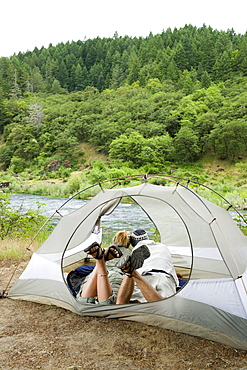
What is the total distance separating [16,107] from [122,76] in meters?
22.4

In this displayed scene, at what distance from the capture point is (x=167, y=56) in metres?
53.7

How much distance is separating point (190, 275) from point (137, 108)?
114ft

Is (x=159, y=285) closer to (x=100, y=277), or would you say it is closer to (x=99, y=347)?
(x=100, y=277)

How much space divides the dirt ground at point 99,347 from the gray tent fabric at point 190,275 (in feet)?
0.32

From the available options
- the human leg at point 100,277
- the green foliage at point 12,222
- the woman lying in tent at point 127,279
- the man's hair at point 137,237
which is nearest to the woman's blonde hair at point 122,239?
the man's hair at point 137,237

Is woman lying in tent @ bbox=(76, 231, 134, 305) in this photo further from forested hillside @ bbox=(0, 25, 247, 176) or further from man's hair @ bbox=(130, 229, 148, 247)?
forested hillside @ bbox=(0, 25, 247, 176)

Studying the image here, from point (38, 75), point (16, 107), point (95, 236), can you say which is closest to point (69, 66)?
point (38, 75)

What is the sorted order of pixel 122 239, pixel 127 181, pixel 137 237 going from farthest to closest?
pixel 127 181, pixel 137 237, pixel 122 239

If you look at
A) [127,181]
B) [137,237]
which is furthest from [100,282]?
[127,181]

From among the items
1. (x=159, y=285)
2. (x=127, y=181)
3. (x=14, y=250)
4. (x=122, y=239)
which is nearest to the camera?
(x=159, y=285)

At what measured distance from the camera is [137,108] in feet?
118

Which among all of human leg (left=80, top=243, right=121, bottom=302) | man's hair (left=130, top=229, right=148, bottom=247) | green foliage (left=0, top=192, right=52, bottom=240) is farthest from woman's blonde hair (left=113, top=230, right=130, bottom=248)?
green foliage (left=0, top=192, right=52, bottom=240)

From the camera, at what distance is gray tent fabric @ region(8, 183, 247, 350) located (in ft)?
8.19

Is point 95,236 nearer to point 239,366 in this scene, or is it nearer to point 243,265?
point 243,265
